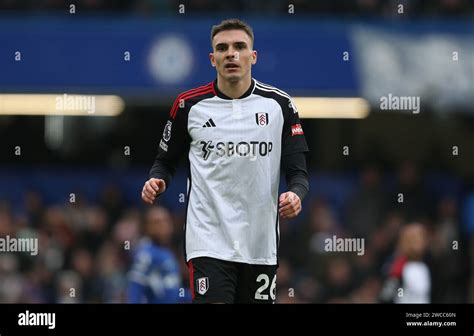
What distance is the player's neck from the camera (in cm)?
862

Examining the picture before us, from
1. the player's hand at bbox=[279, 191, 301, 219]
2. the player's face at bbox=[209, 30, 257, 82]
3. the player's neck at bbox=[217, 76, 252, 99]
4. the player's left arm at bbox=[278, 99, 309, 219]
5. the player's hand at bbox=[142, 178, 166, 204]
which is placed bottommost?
the player's hand at bbox=[279, 191, 301, 219]

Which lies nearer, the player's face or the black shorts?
the black shorts

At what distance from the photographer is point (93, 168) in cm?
1978

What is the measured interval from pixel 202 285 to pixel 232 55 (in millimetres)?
1413

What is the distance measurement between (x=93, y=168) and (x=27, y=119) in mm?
1191

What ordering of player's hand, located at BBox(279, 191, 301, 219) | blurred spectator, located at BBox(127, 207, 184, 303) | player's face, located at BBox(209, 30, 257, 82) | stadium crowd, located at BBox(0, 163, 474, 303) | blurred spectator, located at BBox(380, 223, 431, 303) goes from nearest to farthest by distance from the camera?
player's hand, located at BBox(279, 191, 301, 219)
player's face, located at BBox(209, 30, 257, 82)
blurred spectator, located at BBox(127, 207, 184, 303)
blurred spectator, located at BBox(380, 223, 431, 303)
stadium crowd, located at BBox(0, 163, 474, 303)

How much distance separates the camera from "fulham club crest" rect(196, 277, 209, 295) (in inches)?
329

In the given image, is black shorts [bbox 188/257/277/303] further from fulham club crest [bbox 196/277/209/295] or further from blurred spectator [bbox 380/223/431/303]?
blurred spectator [bbox 380/223/431/303]

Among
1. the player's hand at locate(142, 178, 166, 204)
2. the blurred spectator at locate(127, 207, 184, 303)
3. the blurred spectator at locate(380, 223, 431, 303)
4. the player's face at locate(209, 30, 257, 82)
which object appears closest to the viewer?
the player's hand at locate(142, 178, 166, 204)

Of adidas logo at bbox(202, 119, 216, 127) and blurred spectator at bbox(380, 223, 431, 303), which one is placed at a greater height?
adidas logo at bbox(202, 119, 216, 127)

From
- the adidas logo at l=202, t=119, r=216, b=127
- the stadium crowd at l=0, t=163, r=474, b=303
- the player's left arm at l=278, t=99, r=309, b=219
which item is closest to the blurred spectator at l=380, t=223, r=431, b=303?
the stadium crowd at l=0, t=163, r=474, b=303

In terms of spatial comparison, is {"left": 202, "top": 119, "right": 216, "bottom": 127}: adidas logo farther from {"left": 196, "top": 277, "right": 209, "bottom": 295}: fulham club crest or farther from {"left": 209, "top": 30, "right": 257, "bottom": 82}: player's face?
{"left": 196, "top": 277, "right": 209, "bottom": 295}: fulham club crest
